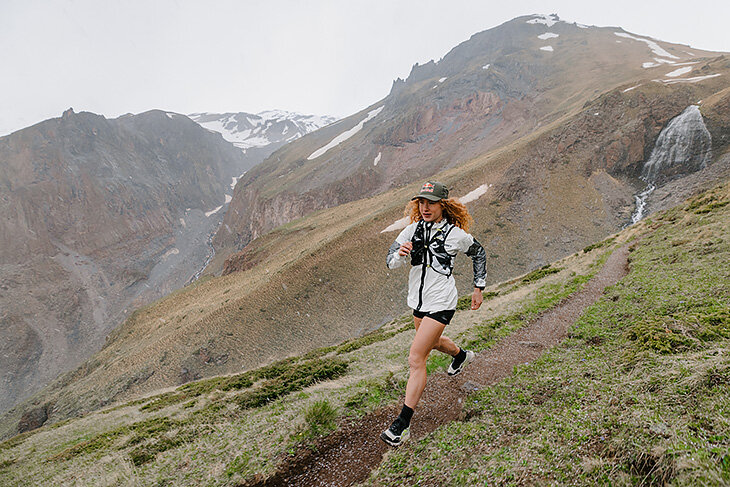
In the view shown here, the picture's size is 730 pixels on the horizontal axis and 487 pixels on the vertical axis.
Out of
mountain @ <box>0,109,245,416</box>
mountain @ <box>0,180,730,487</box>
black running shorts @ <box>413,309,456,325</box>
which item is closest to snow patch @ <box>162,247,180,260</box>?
mountain @ <box>0,109,245,416</box>

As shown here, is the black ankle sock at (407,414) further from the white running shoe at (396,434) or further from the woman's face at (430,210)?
the woman's face at (430,210)

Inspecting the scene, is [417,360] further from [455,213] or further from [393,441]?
[455,213]

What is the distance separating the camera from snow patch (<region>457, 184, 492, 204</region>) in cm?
3825

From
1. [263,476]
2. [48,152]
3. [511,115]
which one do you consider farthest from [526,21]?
[48,152]

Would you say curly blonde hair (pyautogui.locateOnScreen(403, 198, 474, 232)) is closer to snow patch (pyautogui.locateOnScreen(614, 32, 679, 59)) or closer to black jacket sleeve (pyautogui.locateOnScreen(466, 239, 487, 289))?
black jacket sleeve (pyautogui.locateOnScreen(466, 239, 487, 289))

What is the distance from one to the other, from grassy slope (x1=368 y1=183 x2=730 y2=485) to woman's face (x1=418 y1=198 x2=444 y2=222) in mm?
3180

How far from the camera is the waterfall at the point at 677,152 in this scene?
32.7 metres

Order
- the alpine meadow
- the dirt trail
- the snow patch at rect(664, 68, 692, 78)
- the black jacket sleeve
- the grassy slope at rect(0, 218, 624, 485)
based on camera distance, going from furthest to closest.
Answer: the snow patch at rect(664, 68, 692, 78) < the black jacket sleeve < the grassy slope at rect(0, 218, 624, 485) < the dirt trail < the alpine meadow

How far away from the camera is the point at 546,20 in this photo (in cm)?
13212

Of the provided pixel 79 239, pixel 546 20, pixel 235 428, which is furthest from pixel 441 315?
pixel 546 20

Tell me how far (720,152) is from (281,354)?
158 feet

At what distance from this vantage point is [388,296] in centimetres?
2986

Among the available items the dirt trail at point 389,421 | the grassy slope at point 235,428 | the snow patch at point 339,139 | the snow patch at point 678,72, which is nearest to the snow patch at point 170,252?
the snow patch at point 339,139

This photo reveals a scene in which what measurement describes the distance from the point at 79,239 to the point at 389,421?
133492 millimetres
